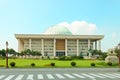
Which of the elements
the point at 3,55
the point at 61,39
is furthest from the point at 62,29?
the point at 3,55

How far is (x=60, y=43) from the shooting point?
501 feet

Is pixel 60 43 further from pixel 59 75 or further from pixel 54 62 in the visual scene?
pixel 59 75

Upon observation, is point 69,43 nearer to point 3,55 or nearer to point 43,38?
point 43,38

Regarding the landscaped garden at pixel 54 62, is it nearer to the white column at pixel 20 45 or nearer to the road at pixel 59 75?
the white column at pixel 20 45

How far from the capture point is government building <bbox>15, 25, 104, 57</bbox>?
147 metres

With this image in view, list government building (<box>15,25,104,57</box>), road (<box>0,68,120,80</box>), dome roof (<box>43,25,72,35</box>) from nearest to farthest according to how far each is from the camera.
→ 1. road (<box>0,68,120,80</box>)
2. government building (<box>15,25,104,57</box>)
3. dome roof (<box>43,25,72,35</box>)

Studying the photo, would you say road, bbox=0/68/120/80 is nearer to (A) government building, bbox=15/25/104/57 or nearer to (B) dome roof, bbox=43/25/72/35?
(A) government building, bbox=15/25/104/57

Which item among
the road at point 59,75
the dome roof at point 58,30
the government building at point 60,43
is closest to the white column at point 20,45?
the government building at point 60,43

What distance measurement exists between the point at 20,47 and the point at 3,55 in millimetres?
35509

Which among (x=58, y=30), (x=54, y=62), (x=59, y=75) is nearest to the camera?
(x=59, y=75)

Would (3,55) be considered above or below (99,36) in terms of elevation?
below

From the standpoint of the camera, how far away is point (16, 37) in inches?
5600

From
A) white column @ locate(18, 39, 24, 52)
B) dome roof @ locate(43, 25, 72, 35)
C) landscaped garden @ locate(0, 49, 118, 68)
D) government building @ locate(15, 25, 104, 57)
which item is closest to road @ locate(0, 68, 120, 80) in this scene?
landscaped garden @ locate(0, 49, 118, 68)

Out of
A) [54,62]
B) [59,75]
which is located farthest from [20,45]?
[59,75]
